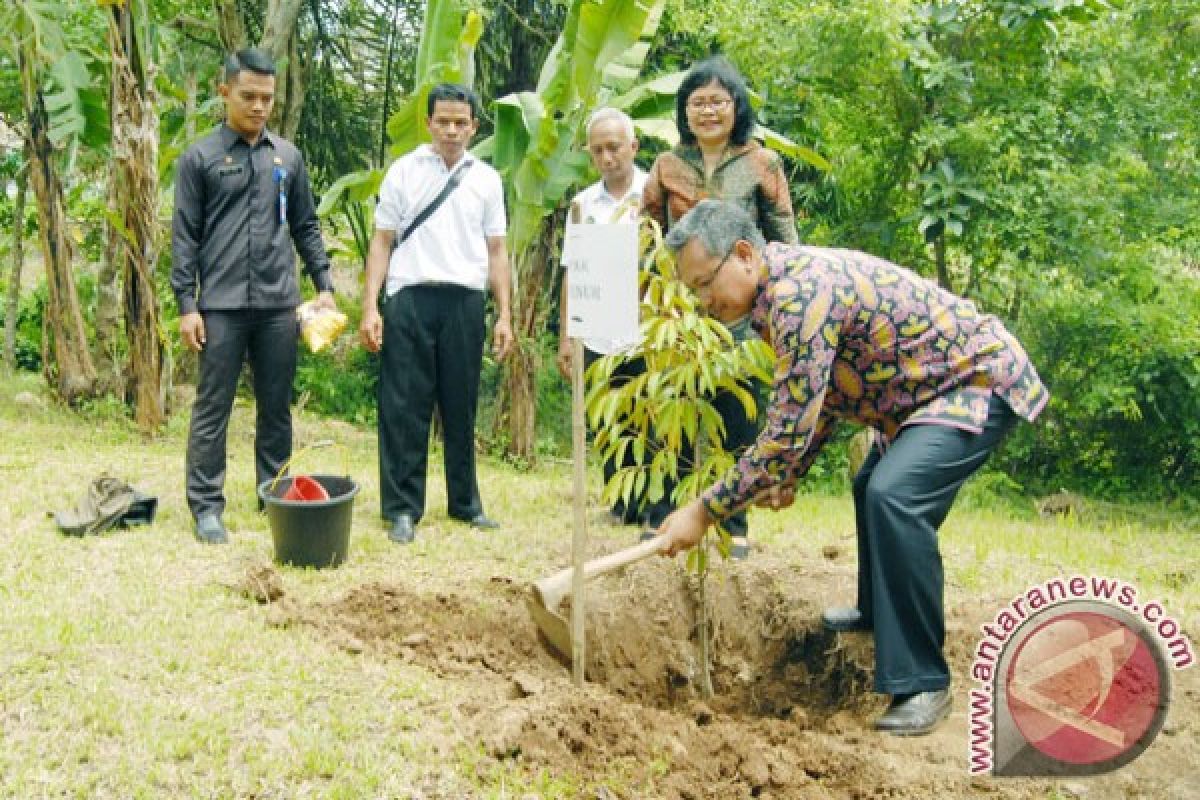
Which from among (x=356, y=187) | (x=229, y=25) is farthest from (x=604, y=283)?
(x=229, y=25)

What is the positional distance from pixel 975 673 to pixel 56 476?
489 centimetres

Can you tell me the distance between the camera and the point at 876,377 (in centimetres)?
330

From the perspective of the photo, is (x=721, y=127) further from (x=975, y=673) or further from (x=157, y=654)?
(x=157, y=654)

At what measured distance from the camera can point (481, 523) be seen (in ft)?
18.0

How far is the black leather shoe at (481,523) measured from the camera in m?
5.46

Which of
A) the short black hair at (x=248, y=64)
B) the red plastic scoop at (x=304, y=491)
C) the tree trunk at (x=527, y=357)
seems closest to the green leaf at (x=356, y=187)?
the tree trunk at (x=527, y=357)

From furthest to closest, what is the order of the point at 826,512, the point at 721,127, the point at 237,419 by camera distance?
the point at 237,419, the point at 826,512, the point at 721,127

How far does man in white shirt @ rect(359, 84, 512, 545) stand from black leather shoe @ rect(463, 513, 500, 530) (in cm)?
26

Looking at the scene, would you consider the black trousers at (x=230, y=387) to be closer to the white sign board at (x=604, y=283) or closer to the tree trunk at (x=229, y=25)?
the white sign board at (x=604, y=283)

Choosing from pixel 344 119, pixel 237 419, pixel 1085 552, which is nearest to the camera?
pixel 1085 552

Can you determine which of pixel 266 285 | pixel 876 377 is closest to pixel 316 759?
pixel 876 377

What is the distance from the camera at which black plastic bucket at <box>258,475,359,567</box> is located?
14.7 ft

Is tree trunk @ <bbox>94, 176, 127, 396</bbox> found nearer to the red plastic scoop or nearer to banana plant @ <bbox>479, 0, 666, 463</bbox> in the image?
banana plant @ <bbox>479, 0, 666, 463</bbox>

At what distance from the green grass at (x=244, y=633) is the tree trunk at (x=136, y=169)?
3.53 ft
